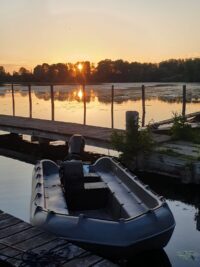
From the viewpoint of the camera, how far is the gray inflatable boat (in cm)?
580

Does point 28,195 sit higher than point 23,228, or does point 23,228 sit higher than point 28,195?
point 23,228

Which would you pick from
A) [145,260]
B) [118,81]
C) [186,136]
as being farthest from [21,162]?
[118,81]

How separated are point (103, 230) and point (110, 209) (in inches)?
57.7

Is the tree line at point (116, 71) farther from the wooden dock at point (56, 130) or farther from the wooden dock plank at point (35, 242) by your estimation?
the wooden dock plank at point (35, 242)

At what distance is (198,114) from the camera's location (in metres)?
19.4

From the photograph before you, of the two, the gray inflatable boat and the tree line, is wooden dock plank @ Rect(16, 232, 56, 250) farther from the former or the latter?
the tree line

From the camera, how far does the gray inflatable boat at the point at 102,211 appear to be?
5801 mm

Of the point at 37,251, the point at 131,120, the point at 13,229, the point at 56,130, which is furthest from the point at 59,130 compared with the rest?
the point at 37,251

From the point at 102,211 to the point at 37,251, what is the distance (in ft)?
8.25

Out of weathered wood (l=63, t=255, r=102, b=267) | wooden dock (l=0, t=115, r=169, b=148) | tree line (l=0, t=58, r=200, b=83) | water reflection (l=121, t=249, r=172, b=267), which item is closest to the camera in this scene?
weathered wood (l=63, t=255, r=102, b=267)

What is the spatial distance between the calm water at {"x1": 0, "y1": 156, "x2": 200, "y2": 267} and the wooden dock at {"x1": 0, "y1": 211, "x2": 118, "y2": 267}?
184 cm

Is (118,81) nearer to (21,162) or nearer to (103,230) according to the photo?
(21,162)

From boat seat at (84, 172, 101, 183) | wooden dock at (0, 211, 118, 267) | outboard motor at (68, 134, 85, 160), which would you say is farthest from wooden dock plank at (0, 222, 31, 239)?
outboard motor at (68, 134, 85, 160)

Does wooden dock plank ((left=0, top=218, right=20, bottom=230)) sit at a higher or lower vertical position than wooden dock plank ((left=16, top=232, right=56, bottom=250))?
higher
